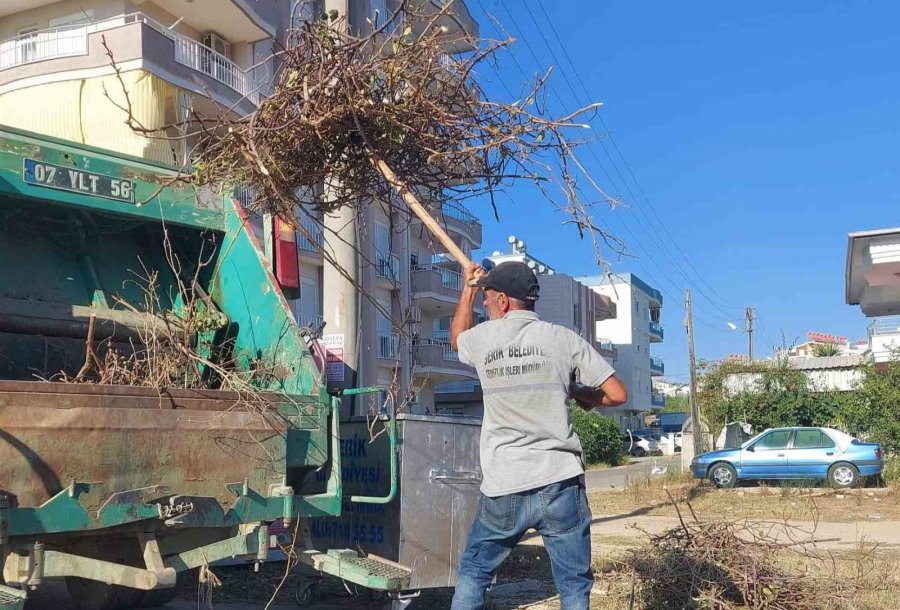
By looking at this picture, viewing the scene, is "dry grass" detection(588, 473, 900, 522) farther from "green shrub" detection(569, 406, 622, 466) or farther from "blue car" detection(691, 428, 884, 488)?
"green shrub" detection(569, 406, 622, 466)

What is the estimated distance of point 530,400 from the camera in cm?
366

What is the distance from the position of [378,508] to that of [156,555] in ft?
5.61

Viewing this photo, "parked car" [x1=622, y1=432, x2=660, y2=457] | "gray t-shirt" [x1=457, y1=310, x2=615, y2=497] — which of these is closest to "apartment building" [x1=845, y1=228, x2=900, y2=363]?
"gray t-shirt" [x1=457, y1=310, x2=615, y2=497]

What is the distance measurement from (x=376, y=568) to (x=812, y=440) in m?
15.1

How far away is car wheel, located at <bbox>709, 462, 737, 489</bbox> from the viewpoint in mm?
18703

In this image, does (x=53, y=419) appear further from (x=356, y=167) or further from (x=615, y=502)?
(x=615, y=502)

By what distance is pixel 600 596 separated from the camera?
6336 mm

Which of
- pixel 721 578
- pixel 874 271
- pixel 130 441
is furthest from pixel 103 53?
pixel 721 578

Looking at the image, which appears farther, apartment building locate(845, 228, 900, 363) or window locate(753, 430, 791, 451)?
window locate(753, 430, 791, 451)

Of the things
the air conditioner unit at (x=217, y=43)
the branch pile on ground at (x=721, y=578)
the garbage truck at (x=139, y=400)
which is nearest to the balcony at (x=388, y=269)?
the garbage truck at (x=139, y=400)

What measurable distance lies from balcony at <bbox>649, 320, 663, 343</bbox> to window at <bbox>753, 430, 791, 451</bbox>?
173 feet

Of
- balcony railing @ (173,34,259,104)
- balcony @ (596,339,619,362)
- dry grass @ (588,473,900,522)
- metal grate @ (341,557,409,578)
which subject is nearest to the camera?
metal grate @ (341,557,409,578)

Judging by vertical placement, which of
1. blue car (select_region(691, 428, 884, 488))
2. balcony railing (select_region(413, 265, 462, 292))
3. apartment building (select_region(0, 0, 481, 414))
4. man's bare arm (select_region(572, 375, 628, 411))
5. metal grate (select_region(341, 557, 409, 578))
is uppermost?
apartment building (select_region(0, 0, 481, 414))

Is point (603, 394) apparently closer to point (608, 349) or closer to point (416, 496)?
point (416, 496)
